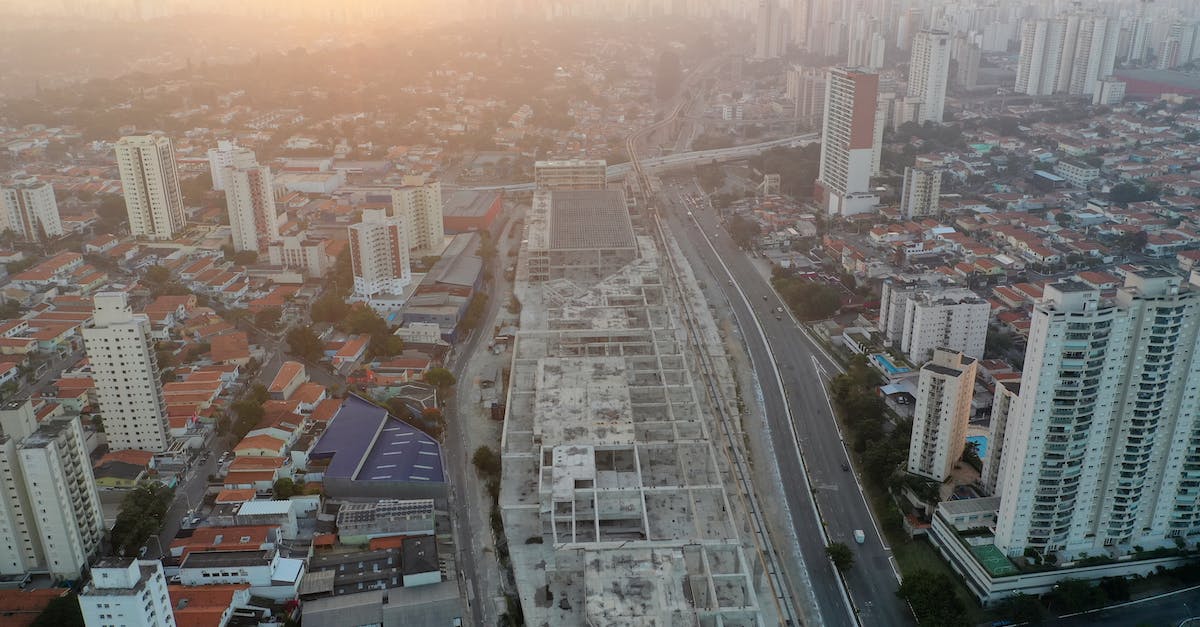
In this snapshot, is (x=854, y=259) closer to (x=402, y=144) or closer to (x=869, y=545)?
(x=869, y=545)

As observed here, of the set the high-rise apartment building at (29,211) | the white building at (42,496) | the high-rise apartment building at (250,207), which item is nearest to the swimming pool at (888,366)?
the white building at (42,496)

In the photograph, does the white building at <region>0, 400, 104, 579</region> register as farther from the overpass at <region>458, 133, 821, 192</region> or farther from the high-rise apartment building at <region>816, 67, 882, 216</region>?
the high-rise apartment building at <region>816, 67, 882, 216</region>

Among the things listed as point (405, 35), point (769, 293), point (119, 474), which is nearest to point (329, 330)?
point (119, 474)

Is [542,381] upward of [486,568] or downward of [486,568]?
upward

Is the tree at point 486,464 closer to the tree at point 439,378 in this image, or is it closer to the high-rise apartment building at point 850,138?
the tree at point 439,378

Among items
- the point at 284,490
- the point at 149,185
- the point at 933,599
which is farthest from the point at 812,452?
the point at 149,185

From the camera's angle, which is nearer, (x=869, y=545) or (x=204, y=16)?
(x=869, y=545)
